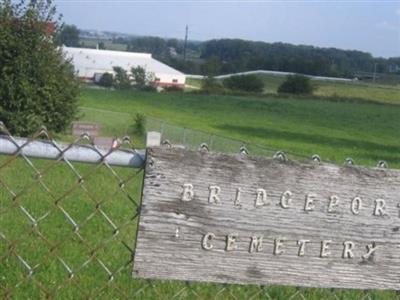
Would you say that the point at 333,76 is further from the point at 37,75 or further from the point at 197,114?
the point at 37,75

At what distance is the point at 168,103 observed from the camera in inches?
1735

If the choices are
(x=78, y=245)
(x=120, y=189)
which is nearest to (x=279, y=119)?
(x=78, y=245)

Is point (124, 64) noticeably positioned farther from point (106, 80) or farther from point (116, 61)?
point (106, 80)

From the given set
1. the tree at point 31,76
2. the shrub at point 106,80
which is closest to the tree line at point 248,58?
the shrub at point 106,80

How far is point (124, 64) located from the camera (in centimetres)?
5984

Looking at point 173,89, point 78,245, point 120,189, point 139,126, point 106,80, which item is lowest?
point 173,89

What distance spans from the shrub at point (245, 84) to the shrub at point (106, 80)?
8.15 m

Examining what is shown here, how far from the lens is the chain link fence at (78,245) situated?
122 inches

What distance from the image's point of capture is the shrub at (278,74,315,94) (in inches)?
2360

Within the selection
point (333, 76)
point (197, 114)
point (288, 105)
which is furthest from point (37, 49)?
point (333, 76)

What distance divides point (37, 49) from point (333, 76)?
4928 cm

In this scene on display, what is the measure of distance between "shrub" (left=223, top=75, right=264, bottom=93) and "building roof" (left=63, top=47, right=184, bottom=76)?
4503 mm

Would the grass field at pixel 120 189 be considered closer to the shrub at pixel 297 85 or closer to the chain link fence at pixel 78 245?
the chain link fence at pixel 78 245

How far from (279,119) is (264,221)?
122 ft
